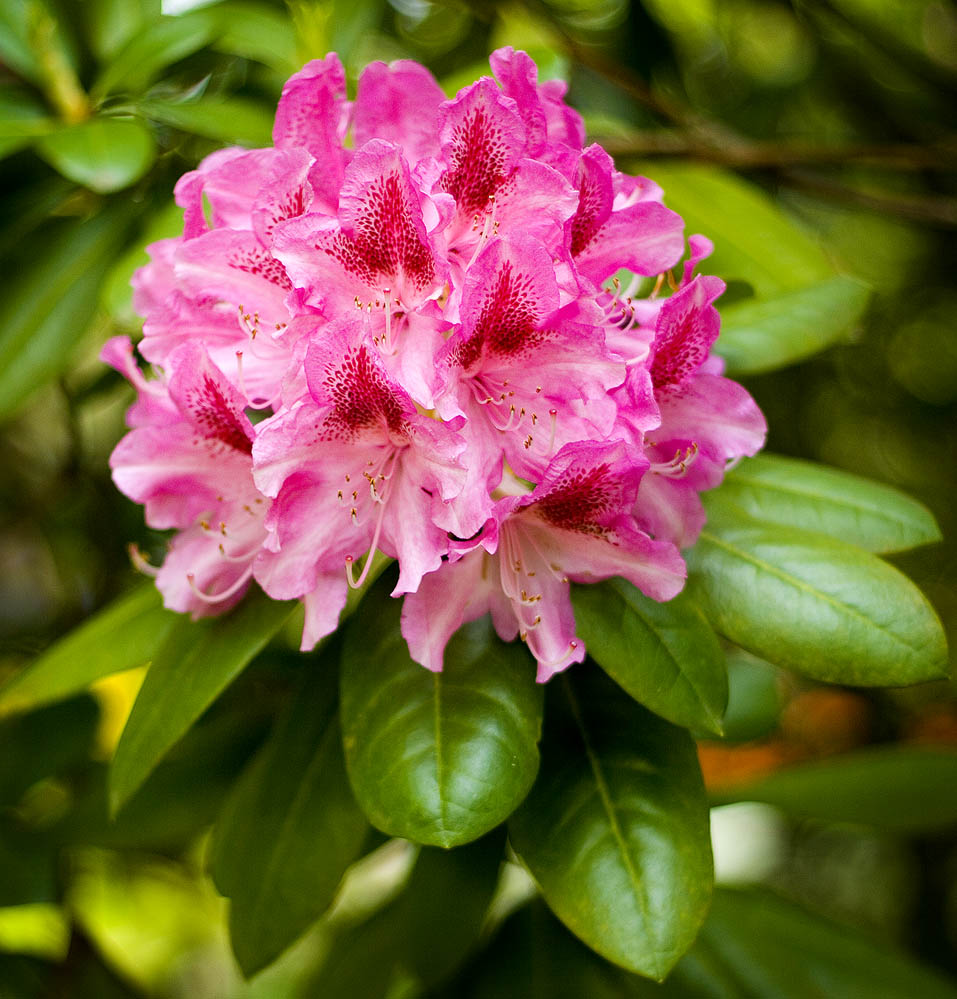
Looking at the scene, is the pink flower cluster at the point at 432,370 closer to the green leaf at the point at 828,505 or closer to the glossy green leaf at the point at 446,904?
the green leaf at the point at 828,505

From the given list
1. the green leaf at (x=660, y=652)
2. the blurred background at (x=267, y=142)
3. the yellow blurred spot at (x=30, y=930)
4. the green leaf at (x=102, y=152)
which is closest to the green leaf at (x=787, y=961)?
the blurred background at (x=267, y=142)

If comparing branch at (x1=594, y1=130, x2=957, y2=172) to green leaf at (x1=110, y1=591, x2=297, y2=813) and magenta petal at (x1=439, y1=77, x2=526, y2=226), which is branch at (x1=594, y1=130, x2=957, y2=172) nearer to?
magenta petal at (x1=439, y1=77, x2=526, y2=226)

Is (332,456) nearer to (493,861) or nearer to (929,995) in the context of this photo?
(493,861)

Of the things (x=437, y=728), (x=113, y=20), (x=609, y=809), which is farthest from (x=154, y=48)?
(x=609, y=809)

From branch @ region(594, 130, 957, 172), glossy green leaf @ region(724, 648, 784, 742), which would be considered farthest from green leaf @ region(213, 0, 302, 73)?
glossy green leaf @ region(724, 648, 784, 742)

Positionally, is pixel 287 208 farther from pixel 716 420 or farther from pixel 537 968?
pixel 537 968
